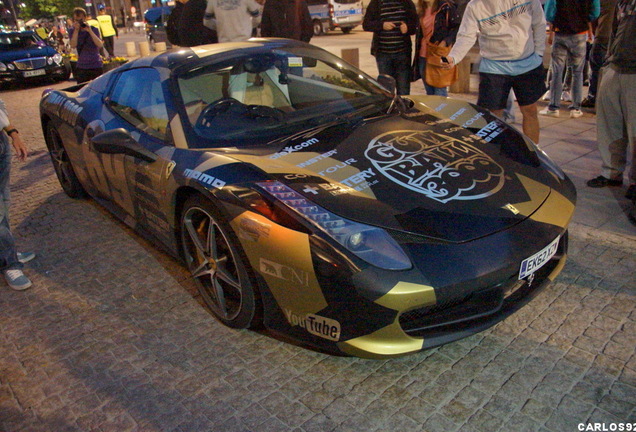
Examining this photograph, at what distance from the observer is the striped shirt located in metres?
6.03

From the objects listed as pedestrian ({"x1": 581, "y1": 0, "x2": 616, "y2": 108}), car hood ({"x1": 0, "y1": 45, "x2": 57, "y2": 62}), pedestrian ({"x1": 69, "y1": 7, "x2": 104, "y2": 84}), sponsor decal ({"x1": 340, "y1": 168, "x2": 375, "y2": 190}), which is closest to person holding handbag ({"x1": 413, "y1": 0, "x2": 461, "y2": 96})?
pedestrian ({"x1": 581, "y1": 0, "x2": 616, "y2": 108})

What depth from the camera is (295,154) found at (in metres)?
2.86

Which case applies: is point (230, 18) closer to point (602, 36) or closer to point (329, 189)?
point (602, 36)

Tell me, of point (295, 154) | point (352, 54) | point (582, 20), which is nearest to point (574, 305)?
point (295, 154)

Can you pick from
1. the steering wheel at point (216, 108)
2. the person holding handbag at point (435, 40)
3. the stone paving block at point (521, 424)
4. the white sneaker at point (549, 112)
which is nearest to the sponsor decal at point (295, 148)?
the steering wheel at point (216, 108)

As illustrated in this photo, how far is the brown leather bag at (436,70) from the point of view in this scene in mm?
6035

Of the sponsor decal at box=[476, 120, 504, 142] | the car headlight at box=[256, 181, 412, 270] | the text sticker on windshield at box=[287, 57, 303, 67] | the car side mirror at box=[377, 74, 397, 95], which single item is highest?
the text sticker on windshield at box=[287, 57, 303, 67]

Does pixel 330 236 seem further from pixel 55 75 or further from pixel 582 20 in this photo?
pixel 55 75

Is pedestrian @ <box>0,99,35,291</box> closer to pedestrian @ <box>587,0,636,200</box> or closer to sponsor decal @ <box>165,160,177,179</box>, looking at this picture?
sponsor decal @ <box>165,160,177,179</box>

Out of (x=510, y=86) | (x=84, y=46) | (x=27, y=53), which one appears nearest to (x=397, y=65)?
(x=510, y=86)

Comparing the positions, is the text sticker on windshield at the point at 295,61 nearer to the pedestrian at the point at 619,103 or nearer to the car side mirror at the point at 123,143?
the car side mirror at the point at 123,143

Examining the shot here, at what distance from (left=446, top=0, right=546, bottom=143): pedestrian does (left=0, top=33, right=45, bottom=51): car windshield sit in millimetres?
13791

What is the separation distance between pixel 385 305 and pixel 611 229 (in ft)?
7.88

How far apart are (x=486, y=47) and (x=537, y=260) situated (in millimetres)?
2914
